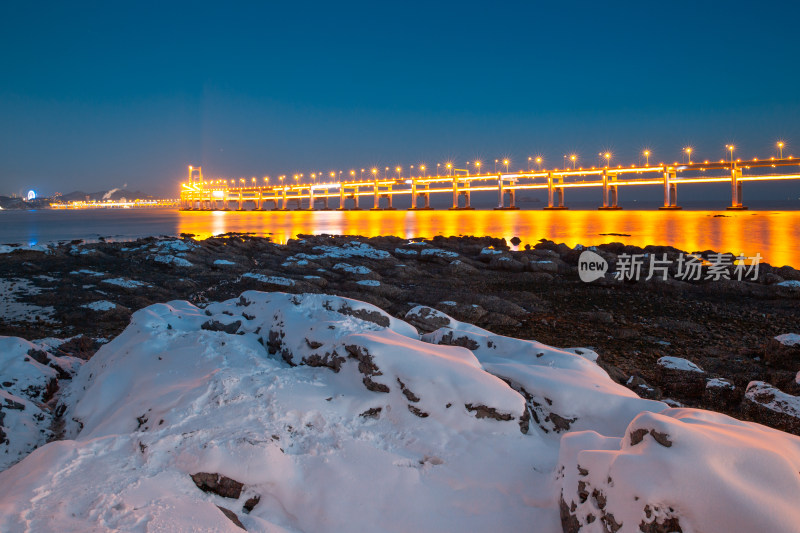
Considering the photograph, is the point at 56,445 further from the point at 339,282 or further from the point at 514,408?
the point at 339,282

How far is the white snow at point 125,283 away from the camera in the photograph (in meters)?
9.05

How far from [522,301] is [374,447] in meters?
6.29

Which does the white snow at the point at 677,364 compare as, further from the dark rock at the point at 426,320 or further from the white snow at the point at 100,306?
the white snow at the point at 100,306

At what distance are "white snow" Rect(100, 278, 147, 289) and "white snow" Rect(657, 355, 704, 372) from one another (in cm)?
854

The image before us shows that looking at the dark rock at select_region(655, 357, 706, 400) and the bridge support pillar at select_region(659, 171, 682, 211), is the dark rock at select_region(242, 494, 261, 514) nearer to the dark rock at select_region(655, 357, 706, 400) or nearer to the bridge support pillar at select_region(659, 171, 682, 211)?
the dark rock at select_region(655, 357, 706, 400)

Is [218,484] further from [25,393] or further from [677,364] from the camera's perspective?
[677,364]

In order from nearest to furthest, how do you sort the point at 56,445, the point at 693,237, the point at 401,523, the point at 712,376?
the point at 401,523
the point at 56,445
the point at 712,376
the point at 693,237

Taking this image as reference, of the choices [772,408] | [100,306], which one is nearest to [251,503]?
[772,408]

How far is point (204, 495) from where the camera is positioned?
1997 mm

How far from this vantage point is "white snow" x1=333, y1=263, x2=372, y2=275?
406 inches

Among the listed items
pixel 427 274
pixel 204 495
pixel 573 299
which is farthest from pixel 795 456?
pixel 427 274

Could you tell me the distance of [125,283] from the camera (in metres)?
9.18

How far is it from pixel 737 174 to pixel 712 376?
72.4m

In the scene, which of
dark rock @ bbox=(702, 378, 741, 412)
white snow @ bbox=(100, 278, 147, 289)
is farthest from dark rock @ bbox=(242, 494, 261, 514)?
white snow @ bbox=(100, 278, 147, 289)
